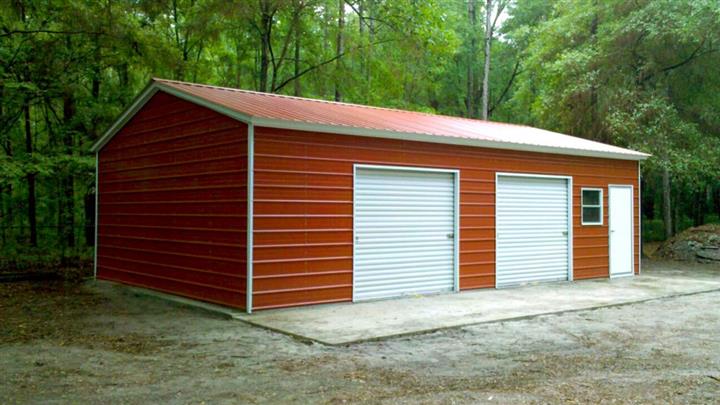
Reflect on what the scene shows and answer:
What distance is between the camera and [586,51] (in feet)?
61.1

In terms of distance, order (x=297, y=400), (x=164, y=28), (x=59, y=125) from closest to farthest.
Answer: (x=297, y=400) → (x=59, y=125) → (x=164, y=28)

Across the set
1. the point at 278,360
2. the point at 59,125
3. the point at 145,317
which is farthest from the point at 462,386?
the point at 59,125

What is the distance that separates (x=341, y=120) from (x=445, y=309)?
10.3 feet

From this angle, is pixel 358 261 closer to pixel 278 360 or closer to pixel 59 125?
pixel 278 360

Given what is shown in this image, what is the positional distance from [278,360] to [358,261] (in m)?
3.53

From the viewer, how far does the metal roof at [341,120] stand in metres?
8.60

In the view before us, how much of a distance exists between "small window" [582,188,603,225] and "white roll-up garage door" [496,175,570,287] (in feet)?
1.83

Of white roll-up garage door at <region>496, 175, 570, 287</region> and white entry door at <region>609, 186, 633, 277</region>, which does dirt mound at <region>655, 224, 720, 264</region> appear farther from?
white roll-up garage door at <region>496, 175, 570, 287</region>

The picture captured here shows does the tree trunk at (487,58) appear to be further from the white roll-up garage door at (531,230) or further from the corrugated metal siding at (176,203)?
the corrugated metal siding at (176,203)

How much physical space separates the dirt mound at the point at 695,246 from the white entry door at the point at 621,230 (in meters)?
4.66

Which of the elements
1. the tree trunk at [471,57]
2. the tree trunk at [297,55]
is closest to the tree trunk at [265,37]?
the tree trunk at [297,55]

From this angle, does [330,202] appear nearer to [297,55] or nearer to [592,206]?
[592,206]

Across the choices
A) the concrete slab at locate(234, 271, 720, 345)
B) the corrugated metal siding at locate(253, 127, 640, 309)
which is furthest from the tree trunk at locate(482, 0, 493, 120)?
the corrugated metal siding at locate(253, 127, 640, 309)

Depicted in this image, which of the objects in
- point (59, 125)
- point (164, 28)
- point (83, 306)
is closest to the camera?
point (83, 306)
